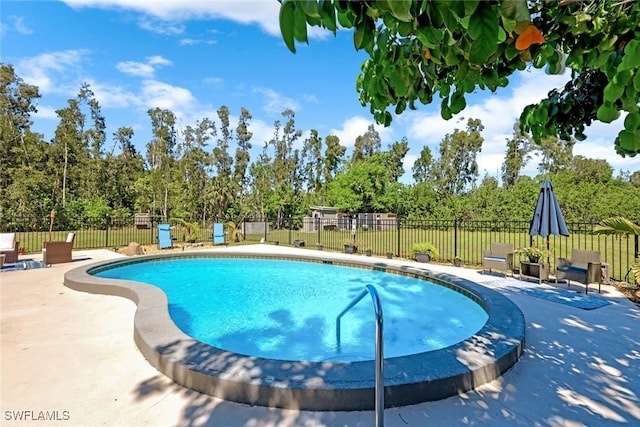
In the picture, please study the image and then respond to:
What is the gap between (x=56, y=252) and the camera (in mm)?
10398

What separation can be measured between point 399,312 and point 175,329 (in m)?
4.80

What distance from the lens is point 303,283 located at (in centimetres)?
1006

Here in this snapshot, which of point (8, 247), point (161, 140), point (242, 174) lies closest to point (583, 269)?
point (8, 247)

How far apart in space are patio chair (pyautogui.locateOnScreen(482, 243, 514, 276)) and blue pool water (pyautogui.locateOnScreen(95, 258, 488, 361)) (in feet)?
5.43

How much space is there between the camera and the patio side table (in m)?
7.76

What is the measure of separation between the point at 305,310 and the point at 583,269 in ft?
19.8

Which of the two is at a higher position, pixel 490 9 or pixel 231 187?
pixel 231 187

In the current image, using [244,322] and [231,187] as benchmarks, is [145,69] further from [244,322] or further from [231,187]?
[244,322]

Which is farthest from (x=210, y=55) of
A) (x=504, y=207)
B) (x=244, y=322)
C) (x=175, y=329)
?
(x=504, y=207)

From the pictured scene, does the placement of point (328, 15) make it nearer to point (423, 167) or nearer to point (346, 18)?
point (346, 18)

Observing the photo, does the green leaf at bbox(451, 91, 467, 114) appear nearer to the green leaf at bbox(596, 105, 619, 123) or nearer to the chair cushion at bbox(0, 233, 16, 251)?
the green leaf at bbox(596, 105, 619, 123)

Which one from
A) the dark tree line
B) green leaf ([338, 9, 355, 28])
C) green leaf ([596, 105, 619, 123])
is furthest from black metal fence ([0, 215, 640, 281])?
green leaf ([338, 9, 355, 28])

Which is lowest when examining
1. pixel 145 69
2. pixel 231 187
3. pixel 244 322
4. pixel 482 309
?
pixel 244 322

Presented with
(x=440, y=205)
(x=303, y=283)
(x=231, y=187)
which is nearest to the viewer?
(x=303, y=283)
